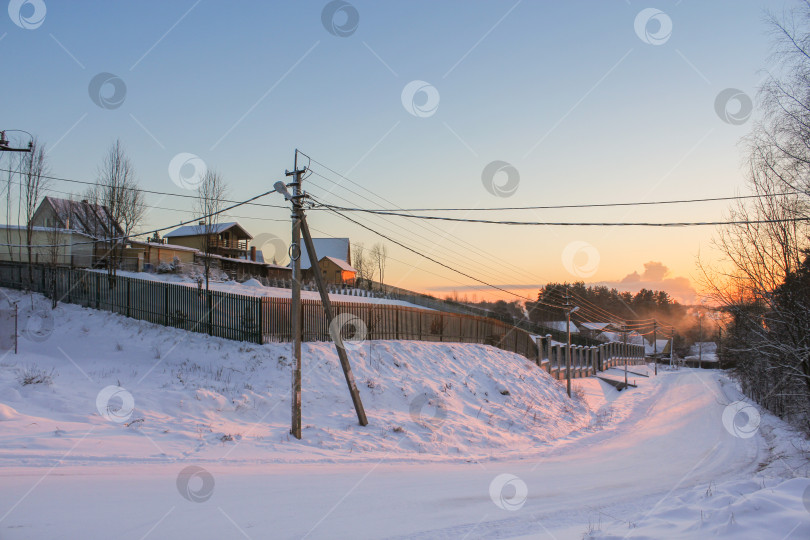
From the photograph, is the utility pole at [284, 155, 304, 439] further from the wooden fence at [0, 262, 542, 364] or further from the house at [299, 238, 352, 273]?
the house at [299, 238, 352, 273]

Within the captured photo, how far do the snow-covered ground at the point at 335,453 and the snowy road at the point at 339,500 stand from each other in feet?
0.14

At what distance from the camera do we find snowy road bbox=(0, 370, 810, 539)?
20.8 ft

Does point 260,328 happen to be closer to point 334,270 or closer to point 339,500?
point 339,500

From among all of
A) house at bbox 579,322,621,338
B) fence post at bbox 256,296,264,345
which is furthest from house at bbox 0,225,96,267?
house at bbox 579,322,621,338

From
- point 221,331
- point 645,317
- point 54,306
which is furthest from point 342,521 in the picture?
point 645,317

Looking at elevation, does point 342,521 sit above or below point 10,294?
below

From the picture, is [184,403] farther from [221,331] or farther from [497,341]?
[497,341]

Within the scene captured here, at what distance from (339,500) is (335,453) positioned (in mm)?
3586

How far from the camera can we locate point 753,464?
14.0 meters

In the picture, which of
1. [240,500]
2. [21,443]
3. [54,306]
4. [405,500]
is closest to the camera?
[240,500]

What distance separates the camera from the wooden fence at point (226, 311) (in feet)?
58.4

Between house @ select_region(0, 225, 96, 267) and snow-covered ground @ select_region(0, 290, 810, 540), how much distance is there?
14.3 m

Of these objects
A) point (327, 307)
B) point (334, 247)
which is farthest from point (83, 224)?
point (334, 247)

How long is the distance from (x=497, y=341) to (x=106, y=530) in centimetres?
2710
